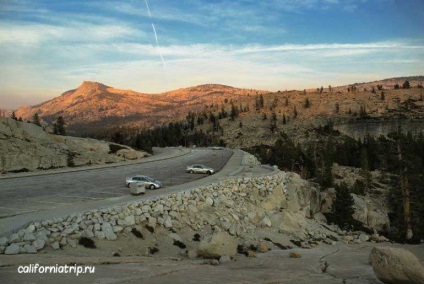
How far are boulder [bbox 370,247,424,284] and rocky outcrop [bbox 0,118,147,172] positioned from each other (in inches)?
1580

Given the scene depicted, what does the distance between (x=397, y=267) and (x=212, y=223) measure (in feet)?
41.0

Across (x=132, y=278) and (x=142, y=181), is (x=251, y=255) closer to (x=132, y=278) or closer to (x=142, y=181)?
(x=132, y=278)

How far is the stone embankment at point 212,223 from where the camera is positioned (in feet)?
49.0

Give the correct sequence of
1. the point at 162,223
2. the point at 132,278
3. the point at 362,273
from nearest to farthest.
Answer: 1. the point at 132,278
2. the point at 362,273
3. the point at 162,223

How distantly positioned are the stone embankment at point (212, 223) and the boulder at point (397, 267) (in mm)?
6415

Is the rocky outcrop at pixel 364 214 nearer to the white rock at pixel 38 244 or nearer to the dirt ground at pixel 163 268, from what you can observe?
the dirt ground at pixel 163 268

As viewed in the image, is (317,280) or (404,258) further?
(317,280)

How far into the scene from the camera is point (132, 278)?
10.6 metres

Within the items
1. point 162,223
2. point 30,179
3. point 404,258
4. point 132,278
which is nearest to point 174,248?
point 162,223

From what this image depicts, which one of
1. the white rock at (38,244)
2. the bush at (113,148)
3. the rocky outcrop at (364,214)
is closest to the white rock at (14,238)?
the white rock at (38,244)

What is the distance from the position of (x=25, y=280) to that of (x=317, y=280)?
9.16 meters

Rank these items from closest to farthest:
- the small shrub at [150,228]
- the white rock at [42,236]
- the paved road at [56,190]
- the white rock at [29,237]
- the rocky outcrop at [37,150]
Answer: the white rock at [29,237], the white rock at [42,236], the small shrub at [150,228], the paved road at [56,190], the rocky outcrop at [37,150]

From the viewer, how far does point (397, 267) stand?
1092 centimetres

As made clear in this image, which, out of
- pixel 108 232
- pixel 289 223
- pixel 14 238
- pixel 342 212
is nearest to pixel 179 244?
pixel 108 232
